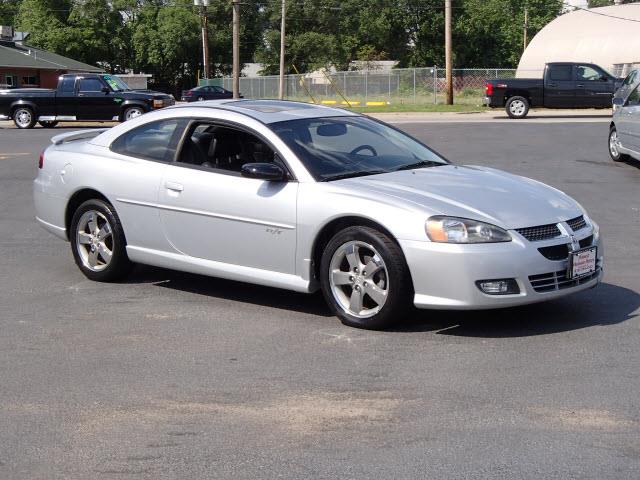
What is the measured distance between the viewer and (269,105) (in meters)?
7.88

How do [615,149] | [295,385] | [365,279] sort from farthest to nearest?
1. [615,149]
2. [365,279]
3. [295,385]

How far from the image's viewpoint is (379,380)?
5.41 metres

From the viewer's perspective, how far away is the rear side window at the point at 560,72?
3378 centimetres

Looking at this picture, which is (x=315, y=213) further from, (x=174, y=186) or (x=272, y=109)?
Answer: (x=272, y=109)

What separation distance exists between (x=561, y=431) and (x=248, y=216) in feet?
9.89

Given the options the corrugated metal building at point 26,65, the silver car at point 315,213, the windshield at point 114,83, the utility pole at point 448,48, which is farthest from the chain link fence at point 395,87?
the silver car at point 315,213

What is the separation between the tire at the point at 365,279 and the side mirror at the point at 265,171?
2.06 ft

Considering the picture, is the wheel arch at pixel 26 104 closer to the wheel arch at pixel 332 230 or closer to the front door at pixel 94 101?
the front door at pixel 94 101

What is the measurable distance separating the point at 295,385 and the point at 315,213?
5.14ft

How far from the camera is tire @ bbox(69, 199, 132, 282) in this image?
25.6 ft

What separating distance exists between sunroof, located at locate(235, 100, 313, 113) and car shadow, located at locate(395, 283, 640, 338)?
1.99 metres

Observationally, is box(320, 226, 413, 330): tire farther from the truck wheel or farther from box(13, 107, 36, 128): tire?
the truck wheel

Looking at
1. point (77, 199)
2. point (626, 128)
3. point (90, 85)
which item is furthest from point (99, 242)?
point (90, 85)

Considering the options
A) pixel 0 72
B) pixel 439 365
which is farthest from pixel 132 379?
pixel 0 72
